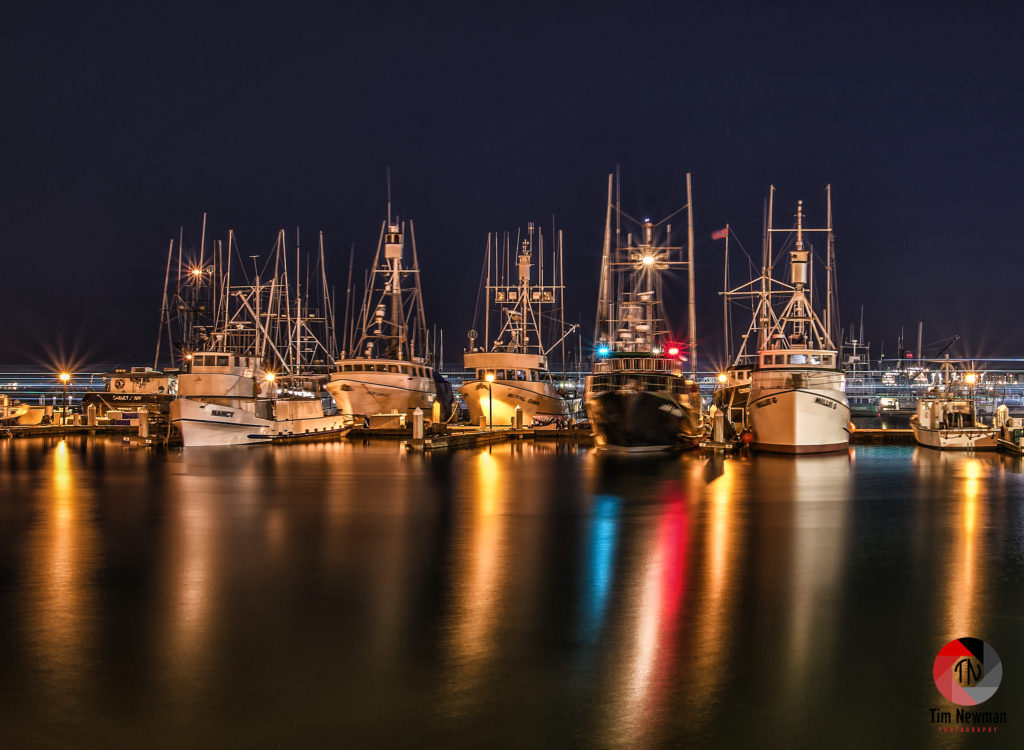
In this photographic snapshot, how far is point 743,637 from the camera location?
14.7 meters

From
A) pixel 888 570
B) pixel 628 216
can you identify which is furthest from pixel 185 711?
pixel 628 216

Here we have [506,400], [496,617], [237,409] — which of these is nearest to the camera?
[496,617]

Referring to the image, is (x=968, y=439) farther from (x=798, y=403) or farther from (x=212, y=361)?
(x=212, y=361)

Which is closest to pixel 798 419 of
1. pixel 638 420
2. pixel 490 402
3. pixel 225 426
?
pixel 638 420

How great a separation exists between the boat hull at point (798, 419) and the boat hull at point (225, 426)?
99.9 feet

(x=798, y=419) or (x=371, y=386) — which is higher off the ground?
(x=371, y=386)

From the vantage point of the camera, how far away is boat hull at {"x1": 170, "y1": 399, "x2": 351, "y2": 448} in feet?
187

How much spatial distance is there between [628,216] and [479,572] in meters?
50.0

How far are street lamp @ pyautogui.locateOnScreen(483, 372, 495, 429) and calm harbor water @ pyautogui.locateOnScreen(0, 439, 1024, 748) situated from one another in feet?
121

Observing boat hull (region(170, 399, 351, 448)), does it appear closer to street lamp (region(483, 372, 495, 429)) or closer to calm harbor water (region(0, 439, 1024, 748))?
street lamp (region(483, 372, 495, 429))

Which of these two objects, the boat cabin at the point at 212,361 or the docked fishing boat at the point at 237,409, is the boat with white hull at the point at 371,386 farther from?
the boat cabin at the point at 212,361

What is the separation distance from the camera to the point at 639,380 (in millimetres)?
50406

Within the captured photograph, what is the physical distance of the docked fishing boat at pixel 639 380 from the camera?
5138cm

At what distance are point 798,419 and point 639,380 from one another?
891 cm
